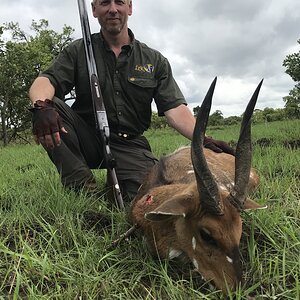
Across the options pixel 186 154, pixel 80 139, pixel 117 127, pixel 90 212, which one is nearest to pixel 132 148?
pixel 117 127

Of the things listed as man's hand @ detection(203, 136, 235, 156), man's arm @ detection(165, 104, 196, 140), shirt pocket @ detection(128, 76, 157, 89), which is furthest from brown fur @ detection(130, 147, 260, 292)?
shirt pocket @ detection(128, 76, 157, 89)

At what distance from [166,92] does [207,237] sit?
110 inches

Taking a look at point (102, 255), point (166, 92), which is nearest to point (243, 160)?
point (102, 255)

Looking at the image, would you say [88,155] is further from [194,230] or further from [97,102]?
[194,230]

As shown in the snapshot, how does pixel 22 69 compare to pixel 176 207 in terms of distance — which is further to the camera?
pixel 22 69

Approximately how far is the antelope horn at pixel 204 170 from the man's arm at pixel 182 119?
2.00 meters

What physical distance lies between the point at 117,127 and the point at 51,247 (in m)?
2.23

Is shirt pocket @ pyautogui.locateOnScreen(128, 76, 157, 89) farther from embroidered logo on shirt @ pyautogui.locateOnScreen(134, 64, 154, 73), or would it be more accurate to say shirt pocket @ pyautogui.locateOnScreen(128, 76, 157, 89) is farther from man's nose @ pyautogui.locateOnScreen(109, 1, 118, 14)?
man's nose @ pyautogui.locateOnScreen(109, 1, 118, 14)

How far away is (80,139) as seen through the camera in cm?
479

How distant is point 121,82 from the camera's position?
16.2ft

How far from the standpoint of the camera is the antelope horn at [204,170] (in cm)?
252

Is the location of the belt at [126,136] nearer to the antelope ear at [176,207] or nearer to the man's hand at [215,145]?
the man's hand at [215,145]

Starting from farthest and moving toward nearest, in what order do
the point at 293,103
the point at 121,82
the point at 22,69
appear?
1. the point at 293,103
2. the point at 22,69
3. the point at 121,82

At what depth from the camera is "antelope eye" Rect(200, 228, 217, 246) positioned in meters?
2.53
